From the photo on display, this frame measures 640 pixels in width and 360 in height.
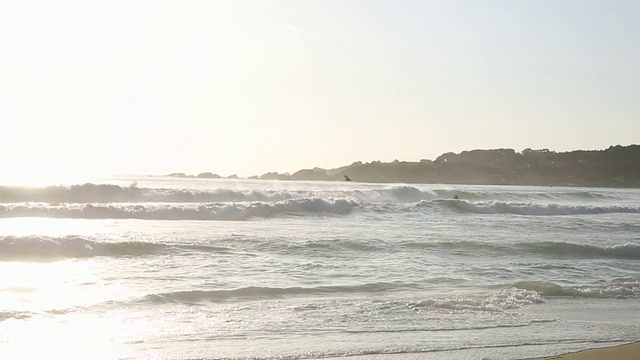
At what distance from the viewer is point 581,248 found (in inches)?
710

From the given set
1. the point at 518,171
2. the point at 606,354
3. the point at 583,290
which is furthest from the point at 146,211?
the point at 518,171

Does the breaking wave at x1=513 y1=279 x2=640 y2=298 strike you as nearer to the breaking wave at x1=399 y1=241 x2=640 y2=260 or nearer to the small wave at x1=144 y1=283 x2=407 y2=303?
the small wave at x1=144 y1=283 x2=407 y2=303

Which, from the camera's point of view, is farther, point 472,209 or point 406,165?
point 406,165

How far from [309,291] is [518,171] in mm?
95672

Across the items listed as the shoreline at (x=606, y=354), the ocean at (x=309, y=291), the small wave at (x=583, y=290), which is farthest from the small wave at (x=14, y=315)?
the small wave at (x=583, y=290)

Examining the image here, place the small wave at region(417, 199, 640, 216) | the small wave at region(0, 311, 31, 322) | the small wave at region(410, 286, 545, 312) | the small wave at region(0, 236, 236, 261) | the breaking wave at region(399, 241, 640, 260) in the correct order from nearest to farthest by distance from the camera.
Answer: the small wave at region(0, 311, 31, 322) → the small wave at region(410, 286, 545, 312) → the small wave at region(0, 236, 236, 261) → the breaking wave at region(399, 241, 640, 260) → the small wave at region(417, 199, 640, 216)

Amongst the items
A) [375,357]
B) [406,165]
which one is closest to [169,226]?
[375,357]

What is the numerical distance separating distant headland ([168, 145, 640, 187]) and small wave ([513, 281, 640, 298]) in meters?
82.0

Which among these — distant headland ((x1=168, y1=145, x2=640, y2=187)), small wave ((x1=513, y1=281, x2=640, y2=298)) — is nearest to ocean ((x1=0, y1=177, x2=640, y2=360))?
small wave ((x1=513, y1=281, x2=640, y2=298))

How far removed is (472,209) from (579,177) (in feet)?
233

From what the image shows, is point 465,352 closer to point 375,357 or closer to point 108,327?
point 375,357

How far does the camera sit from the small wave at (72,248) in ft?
48.1

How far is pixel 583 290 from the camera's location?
11562 mm

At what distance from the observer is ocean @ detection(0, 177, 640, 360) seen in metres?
7.19
